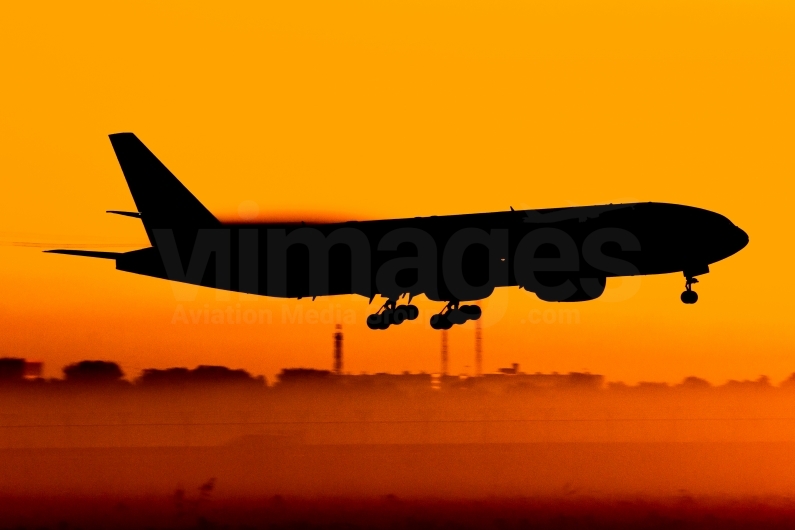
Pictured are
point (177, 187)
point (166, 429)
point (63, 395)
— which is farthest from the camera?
point (63, 395)

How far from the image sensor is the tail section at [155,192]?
71125 mm

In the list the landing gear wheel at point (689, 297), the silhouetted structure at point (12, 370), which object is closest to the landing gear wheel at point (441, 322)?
the landing gear wheel at point (689, 297)

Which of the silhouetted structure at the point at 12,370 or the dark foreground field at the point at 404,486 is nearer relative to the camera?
the dark foreground field at the point at 404,486

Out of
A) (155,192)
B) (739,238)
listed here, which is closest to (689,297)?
(739,238)

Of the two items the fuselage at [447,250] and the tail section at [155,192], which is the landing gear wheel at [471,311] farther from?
the tail section at [155,192]

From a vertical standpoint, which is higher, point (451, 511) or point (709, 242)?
point (709, 242)

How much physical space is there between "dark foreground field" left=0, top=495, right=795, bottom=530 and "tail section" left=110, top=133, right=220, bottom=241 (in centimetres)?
1424

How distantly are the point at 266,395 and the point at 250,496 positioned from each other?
845 inches

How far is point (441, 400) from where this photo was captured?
3445 inches

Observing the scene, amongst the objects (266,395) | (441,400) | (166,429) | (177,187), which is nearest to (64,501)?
(166,429)

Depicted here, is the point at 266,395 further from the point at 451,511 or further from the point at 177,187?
the point at 451,511

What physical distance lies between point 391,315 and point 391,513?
11959 millimetres

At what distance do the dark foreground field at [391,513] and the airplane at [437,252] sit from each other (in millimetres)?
9799

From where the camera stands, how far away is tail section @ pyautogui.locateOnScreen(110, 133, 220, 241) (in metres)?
71.1
